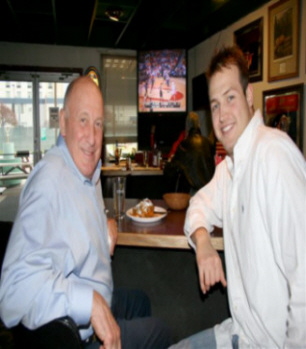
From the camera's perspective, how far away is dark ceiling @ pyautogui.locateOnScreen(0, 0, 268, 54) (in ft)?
13.4

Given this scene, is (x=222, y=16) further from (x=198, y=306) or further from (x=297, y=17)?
(x=198, y=306)

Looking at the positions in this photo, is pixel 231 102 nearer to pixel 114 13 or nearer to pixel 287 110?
pixel 287 110

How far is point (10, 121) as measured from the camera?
20.6 feet

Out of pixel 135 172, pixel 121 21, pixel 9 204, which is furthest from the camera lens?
pixel 9 204

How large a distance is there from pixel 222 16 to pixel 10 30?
318cm

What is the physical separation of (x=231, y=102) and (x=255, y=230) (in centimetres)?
48

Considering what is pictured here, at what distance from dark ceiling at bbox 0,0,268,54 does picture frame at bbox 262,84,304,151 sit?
115 cm

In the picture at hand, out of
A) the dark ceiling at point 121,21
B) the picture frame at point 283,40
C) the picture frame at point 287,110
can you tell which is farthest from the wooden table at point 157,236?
the dark ceiling at point 121,21

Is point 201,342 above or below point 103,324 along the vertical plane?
below

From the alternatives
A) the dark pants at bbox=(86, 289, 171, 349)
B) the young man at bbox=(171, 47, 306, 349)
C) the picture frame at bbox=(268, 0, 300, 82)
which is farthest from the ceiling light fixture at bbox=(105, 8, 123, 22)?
the dark pants at bbox=(86, 289, 171, 349)

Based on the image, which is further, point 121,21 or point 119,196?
point 121,21

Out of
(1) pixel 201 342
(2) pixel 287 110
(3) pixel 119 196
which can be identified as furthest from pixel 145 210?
(2) pixel 287 110

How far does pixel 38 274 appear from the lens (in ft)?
3.14

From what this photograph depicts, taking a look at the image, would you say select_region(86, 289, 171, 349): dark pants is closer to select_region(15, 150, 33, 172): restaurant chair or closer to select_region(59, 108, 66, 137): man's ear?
select_region(59, 108, 66, 137): man's ear
